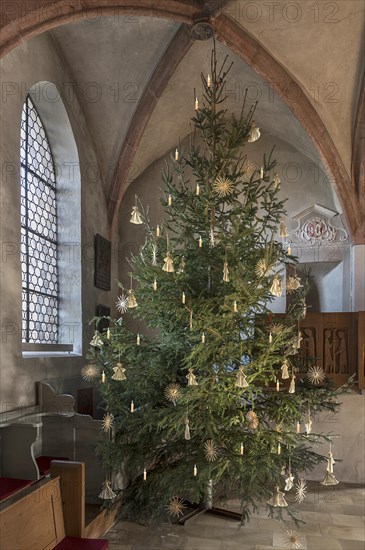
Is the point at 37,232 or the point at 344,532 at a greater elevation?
the point at 37,232

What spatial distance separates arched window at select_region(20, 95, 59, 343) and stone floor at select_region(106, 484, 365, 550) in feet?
8.65

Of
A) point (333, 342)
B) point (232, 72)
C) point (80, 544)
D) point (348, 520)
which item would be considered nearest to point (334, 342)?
point (333, 342)

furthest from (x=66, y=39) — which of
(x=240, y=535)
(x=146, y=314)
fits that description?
(x=240, y=535)

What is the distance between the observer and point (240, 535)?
5078 mm

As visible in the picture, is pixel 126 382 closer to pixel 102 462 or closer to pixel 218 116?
pixel 102 462

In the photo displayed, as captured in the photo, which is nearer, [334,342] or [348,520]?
[348,520]

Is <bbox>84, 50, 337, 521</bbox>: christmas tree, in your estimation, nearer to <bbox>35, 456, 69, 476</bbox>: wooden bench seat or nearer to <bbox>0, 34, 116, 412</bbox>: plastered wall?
<bbox>35, 456, 69, 476</bbox>: wooden bench seat

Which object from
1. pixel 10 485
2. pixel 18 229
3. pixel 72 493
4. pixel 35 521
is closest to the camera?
pixel 35 521

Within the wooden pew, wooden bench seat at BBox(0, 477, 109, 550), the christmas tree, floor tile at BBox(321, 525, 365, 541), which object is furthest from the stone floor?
wooden bench seat at BBox(0, 477, 109, 550)

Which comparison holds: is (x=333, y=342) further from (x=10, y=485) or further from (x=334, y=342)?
(x=10, y=485)

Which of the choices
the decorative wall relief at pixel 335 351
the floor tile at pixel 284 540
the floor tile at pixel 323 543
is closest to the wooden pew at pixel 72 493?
the floor tile at pixel 284 540

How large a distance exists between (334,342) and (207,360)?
2.90 metres

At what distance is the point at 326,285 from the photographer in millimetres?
9430

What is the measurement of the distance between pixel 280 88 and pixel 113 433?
5.48 meters
